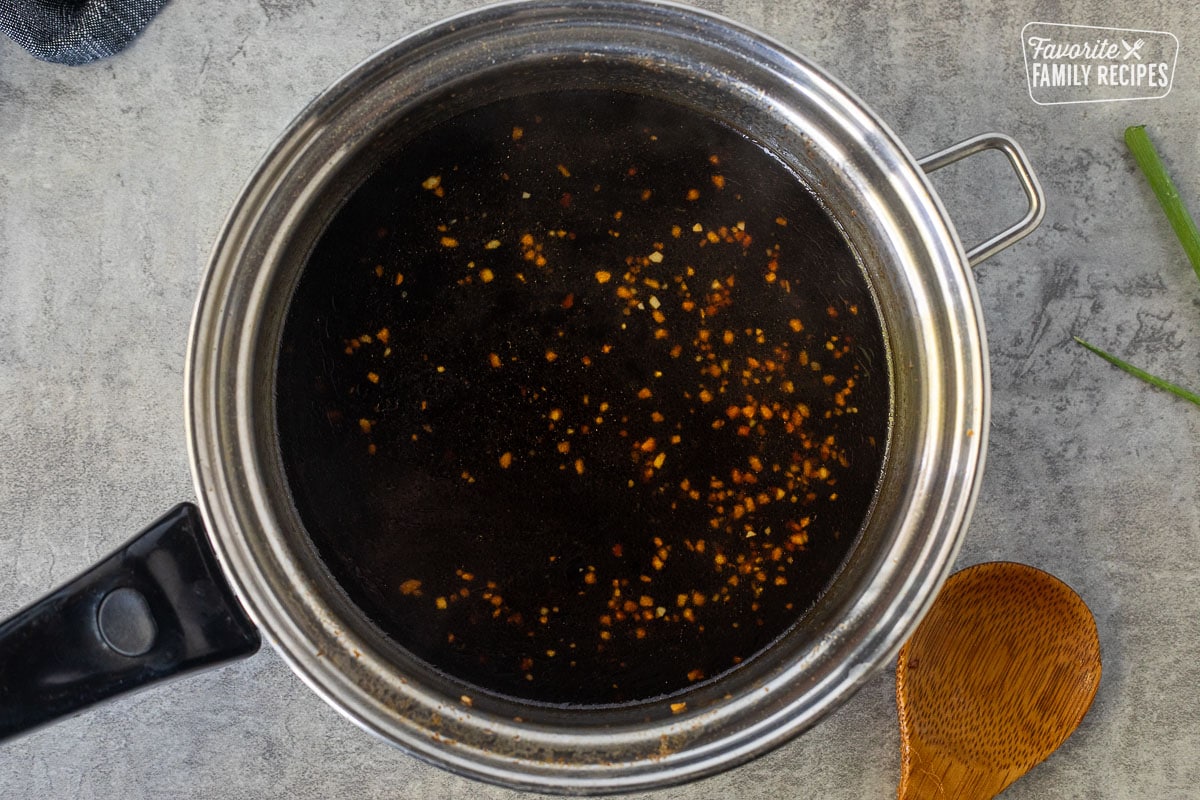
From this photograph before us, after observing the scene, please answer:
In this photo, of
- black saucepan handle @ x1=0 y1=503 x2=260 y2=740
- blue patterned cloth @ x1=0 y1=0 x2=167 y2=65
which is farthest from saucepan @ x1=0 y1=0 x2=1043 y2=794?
blue patterned cloth @ x1=0 y1=0 x2=167 y2=65

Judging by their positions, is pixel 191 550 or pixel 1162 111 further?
pixel 1162 111

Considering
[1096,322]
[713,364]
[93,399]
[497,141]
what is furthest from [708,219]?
[93,399]

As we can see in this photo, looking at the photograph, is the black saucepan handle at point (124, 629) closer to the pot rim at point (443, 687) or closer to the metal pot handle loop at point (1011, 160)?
the pot rim at point (443, 687)

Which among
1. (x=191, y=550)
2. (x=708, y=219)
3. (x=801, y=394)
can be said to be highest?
(x=708, y=219)

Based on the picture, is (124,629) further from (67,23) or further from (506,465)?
(67,23)

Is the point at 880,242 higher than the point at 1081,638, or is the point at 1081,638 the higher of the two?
the point at 880,242

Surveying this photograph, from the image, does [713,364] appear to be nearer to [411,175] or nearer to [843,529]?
[843,529]
